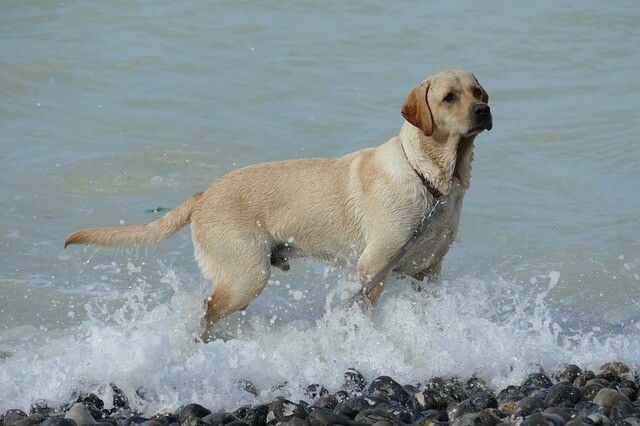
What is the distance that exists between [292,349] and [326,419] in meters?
1.49

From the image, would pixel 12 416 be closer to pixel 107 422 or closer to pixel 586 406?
pixel 107 422

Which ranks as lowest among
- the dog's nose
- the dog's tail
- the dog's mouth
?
the dog's tail

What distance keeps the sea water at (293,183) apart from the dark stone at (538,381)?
0.11 metres

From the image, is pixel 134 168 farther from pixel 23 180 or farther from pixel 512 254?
pixel 512 254

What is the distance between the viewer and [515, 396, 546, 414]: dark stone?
527 centimetres

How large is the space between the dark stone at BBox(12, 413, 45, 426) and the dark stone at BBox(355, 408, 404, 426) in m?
1.62

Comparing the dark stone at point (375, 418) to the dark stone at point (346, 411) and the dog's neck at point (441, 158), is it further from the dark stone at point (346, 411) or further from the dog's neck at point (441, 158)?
the dog's neck at point (441, 158)

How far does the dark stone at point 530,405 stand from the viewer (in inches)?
207

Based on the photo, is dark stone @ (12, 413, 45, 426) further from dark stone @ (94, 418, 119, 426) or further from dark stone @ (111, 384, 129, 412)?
dark stone @ (111, 384, 129, 412)

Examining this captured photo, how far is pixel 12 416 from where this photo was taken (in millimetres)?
5215

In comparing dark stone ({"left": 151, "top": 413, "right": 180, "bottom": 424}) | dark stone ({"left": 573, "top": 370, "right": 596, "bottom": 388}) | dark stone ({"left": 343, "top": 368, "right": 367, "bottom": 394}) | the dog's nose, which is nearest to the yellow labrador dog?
the dog's nose

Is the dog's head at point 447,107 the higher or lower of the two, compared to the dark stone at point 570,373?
higher

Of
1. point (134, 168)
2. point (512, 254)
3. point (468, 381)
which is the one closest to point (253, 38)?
point (134, 168)

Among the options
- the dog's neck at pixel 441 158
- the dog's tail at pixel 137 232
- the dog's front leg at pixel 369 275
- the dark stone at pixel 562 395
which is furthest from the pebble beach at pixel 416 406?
the dog's neck at pixel 441 158
